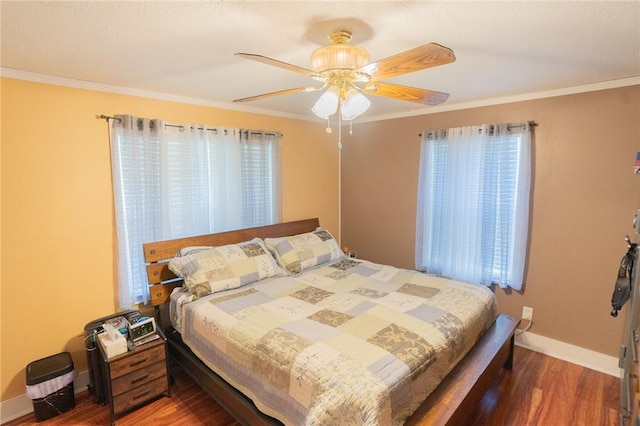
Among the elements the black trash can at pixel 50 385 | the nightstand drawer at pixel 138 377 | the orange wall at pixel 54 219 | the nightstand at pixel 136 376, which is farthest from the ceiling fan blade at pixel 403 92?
the black trash can at pixel 50 385

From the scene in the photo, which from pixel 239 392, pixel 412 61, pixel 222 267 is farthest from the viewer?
pixel 222 267

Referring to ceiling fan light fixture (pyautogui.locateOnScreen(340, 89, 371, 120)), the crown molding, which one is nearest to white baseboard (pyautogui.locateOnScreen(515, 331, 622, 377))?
the crown molding

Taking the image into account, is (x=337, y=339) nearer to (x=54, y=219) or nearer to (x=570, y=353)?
(x=54, y=219)

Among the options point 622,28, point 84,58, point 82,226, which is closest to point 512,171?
point 622,28

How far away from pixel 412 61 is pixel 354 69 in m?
0.29

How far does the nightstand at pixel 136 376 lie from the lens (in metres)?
2.09

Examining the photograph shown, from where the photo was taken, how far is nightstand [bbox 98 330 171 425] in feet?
6.85

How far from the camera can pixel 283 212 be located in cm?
371

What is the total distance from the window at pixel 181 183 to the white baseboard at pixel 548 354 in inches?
32.4

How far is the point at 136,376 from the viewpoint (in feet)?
7.18

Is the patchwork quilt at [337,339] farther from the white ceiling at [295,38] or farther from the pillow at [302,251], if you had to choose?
the white ceiling at [295,38]

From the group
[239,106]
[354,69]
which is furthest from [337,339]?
[239,106]

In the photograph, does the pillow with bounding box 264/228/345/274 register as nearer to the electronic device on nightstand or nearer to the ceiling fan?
the electronic device on nightstand

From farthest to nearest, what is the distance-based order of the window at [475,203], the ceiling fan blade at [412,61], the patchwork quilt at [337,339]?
the window at [475,203] → the patchwork quilt at [337,339] → the ceiling fan blade at [412,61]
